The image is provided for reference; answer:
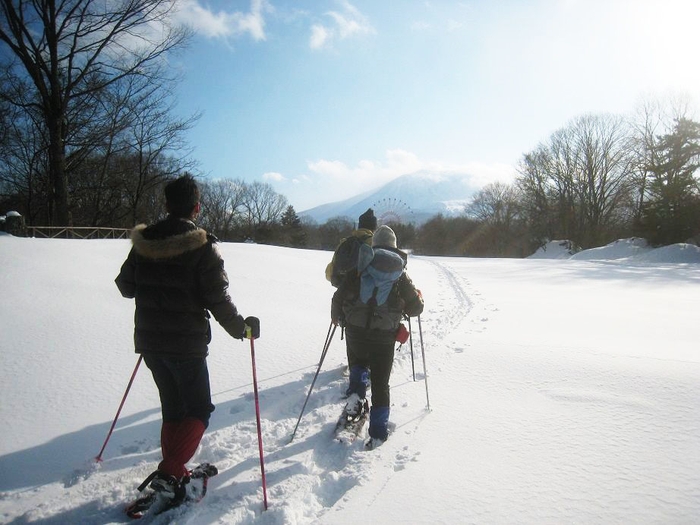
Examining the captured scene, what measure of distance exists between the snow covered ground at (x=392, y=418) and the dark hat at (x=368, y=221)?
184 cm

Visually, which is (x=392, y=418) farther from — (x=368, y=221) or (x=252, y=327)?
(x=368, y=221)

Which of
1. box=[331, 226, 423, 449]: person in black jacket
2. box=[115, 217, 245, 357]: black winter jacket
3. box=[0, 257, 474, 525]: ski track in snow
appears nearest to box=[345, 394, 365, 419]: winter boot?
box=[331, 226, 423, 449]: person in black jacket

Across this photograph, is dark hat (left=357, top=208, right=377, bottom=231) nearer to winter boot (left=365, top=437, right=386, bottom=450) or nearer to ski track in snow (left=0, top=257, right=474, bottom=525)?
ski track in snow (left=0, top=257, right=474, bottom=525)

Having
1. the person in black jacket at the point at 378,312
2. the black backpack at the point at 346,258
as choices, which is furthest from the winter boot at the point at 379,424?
the black backpack at the point at 346,258

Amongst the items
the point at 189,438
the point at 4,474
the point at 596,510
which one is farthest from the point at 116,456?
the point at 596,510

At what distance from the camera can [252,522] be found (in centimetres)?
209

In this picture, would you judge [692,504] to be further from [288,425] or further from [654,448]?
[288,425]

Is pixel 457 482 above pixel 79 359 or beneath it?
beneath

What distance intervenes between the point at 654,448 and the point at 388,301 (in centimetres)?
220

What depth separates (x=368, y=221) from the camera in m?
3.97

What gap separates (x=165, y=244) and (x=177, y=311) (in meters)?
0.43

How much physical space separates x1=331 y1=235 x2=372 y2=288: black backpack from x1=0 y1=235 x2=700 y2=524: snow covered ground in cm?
133

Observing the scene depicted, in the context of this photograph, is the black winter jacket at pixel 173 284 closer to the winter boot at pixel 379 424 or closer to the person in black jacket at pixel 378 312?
the person in black jacket at pixel 378 312

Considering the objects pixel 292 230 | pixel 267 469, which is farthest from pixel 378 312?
pixel 292 230
